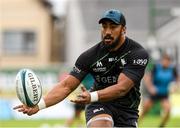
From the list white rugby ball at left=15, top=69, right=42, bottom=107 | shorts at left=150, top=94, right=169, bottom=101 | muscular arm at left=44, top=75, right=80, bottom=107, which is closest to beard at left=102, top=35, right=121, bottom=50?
muscular arm at left=44, top=75, right=80, bottom=107

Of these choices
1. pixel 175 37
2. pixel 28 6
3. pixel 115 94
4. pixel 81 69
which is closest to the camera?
pixel 115 94

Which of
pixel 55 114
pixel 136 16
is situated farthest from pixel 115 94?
pixel 136 16

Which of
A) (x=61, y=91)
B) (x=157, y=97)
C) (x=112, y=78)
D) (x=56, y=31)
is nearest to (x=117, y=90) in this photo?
(x=112, y=78)

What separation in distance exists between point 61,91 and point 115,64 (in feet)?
2.54

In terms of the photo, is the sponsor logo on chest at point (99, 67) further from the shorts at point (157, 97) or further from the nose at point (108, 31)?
the shorts at point (157, 97)

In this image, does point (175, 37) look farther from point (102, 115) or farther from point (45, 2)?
point (102, 115)

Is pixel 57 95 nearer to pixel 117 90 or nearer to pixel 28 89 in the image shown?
pixel 28 89

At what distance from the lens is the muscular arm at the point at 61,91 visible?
30.7ft

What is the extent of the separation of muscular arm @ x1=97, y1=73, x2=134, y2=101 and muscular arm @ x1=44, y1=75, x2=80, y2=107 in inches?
28.0

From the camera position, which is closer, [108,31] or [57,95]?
[108,31]

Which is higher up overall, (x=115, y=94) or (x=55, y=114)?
(x=115, y=94)

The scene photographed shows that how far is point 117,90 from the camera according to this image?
8844 mm

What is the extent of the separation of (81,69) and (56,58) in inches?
2019

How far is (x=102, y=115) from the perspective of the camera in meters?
9.27
